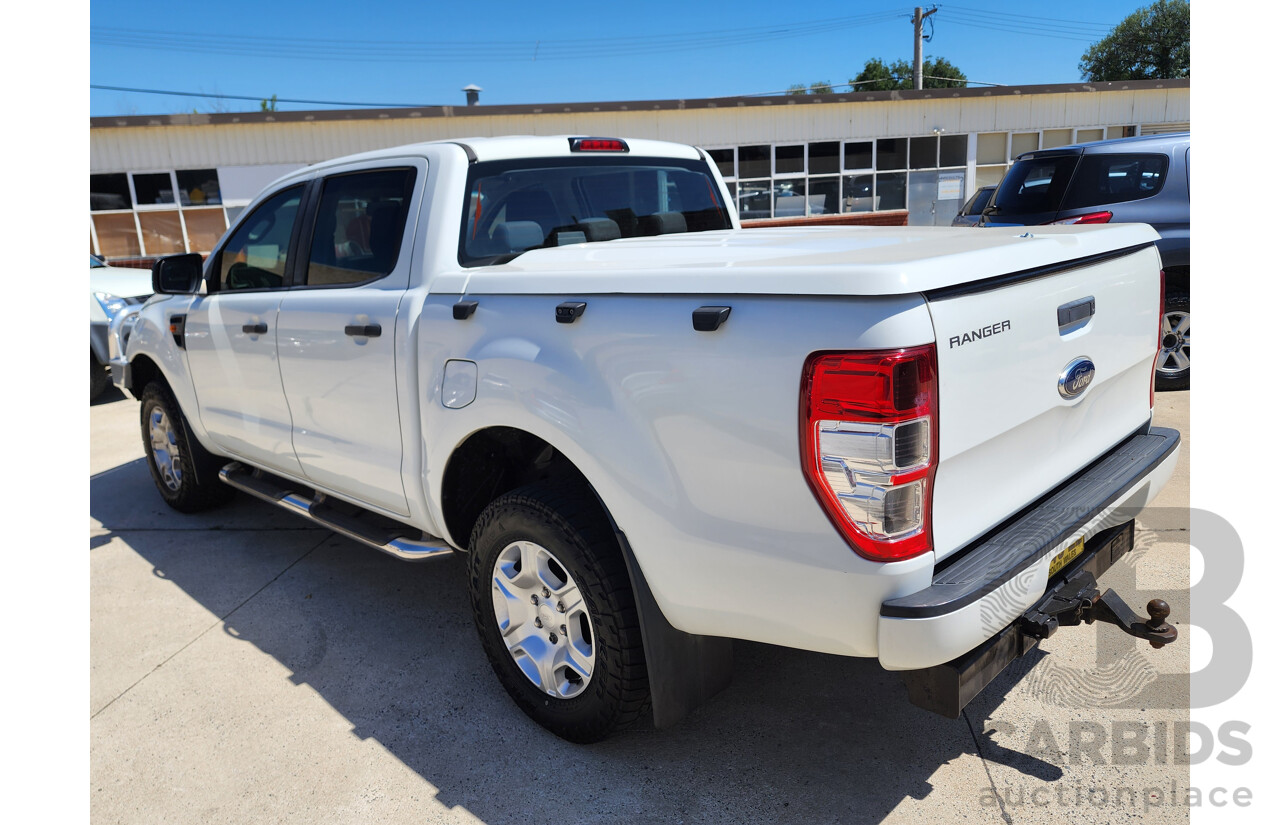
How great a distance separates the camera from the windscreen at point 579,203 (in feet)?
10.8

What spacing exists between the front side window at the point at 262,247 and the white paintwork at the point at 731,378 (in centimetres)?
100

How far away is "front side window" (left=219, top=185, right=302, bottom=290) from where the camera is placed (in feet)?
13.0

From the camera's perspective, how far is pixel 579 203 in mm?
3697

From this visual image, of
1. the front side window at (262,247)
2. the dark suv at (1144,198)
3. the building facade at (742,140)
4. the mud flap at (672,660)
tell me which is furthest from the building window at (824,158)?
the mud flap at (672,660)

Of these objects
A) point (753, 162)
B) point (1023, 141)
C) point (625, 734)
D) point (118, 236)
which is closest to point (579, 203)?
point (625, 734)

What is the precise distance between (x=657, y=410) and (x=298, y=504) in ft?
8.10

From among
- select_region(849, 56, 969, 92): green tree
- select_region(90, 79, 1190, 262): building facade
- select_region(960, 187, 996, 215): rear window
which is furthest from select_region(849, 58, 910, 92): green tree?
select_region(960, 187, 996, 215): rear window

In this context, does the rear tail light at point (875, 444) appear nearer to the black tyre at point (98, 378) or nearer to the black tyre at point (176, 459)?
the black tyre at point (176, 459)

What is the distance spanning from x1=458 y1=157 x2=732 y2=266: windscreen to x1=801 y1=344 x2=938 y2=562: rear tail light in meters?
1.75

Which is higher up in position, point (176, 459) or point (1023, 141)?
point (1023, 141)

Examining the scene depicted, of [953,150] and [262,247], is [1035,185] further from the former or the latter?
[953,150]

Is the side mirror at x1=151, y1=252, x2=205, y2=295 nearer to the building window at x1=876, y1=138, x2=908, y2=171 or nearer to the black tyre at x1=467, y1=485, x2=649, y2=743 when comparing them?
the black tyre at x1=467, y1=485, x2=649, y2=743

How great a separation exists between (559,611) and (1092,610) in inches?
62.3

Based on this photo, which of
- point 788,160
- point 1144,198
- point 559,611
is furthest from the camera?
point 788,160
